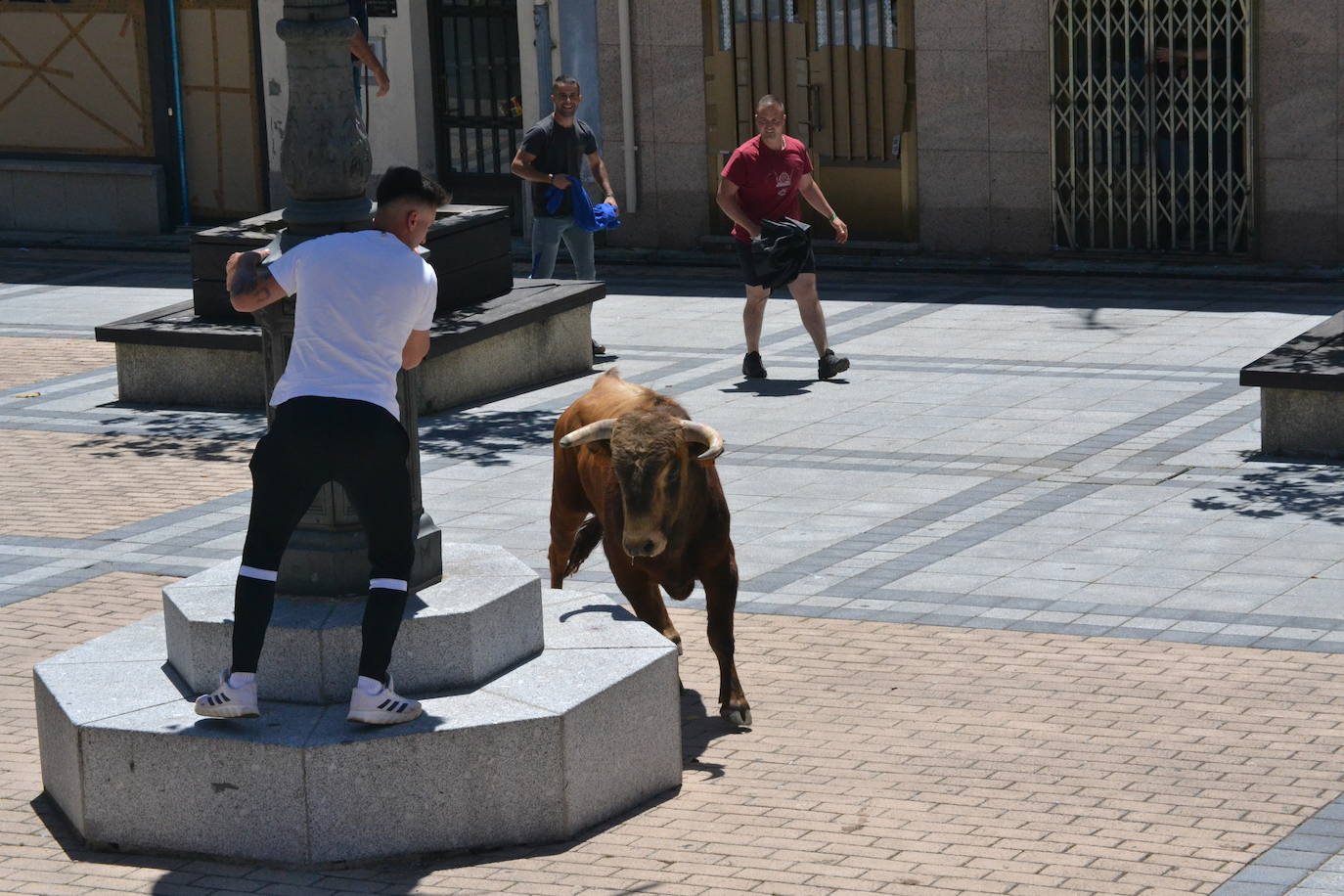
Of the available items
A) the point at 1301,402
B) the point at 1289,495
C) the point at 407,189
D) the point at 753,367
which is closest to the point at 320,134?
the point at 407,189

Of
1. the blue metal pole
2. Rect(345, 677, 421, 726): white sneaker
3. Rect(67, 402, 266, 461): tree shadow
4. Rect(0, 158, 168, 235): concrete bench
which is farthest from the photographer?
Rect(0, 158, 168, 235): concrete bench

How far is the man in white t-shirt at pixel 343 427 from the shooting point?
279 inches

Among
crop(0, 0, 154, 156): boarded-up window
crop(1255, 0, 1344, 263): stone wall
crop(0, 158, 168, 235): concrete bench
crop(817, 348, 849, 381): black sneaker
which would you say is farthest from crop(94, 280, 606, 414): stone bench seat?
crop(0, 0, 154, 156): boarded-up window

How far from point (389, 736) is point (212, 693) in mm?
621

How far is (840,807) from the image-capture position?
759 centimetres

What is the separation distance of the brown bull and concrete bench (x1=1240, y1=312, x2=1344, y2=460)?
4815mm

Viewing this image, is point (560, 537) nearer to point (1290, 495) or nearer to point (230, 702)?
point (230, 702)

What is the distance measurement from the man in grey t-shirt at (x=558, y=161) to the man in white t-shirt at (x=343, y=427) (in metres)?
9.23

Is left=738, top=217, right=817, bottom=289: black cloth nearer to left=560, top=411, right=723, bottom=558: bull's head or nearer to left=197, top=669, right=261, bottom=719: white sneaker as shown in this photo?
left=560, top=411, right=723, bottom=558: bull's head

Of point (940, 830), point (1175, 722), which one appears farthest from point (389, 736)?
point (1175, 722)

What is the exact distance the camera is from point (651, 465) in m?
8.21

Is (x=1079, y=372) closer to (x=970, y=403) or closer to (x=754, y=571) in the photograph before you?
(x=970, y=403)

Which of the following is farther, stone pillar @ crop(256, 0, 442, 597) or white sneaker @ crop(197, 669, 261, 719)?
stone pillar @ crop(256, 0, 442, 597)

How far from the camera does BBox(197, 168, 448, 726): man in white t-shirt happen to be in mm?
7082
